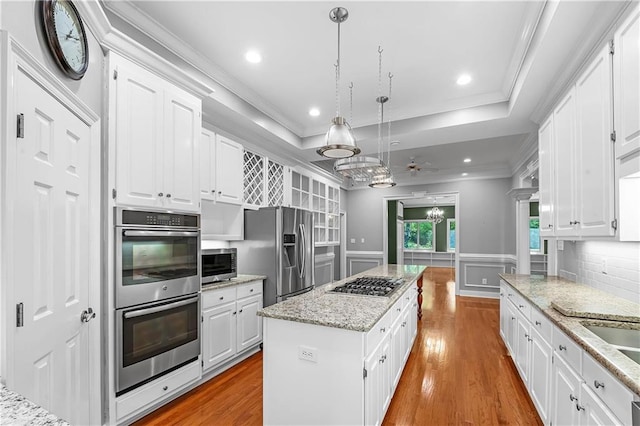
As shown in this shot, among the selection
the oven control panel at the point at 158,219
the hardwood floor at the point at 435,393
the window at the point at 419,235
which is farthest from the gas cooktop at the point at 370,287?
the window at the point at 419,235

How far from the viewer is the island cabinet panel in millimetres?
1719

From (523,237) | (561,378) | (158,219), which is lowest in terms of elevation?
(561,378)

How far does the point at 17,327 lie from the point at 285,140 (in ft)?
11.0

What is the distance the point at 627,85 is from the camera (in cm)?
165

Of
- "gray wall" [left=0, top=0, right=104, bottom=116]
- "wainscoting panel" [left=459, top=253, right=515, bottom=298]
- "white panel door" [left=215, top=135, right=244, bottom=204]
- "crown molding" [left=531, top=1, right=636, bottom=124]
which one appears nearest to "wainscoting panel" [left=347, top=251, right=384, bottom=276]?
"wainscoting panel" [left=459, top=253, right=515, bottom=298]

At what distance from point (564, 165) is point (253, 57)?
9.08 feet

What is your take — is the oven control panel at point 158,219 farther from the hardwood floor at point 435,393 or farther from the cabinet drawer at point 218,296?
the hardwood floor at point 435,393

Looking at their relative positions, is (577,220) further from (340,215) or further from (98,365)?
(340,215)

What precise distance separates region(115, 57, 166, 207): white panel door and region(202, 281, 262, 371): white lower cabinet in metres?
1.13

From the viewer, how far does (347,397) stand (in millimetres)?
1726

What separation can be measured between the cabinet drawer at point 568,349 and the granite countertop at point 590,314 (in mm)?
52

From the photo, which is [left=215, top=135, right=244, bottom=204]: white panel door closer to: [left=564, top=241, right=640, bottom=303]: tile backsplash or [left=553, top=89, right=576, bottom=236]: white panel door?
[left=553, top=89, right=576, bottom=236]: white panel door

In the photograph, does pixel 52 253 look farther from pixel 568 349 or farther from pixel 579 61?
pixel 579 61

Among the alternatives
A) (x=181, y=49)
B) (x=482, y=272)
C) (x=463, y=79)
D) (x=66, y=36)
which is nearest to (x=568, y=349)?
(x=463, y=79)
